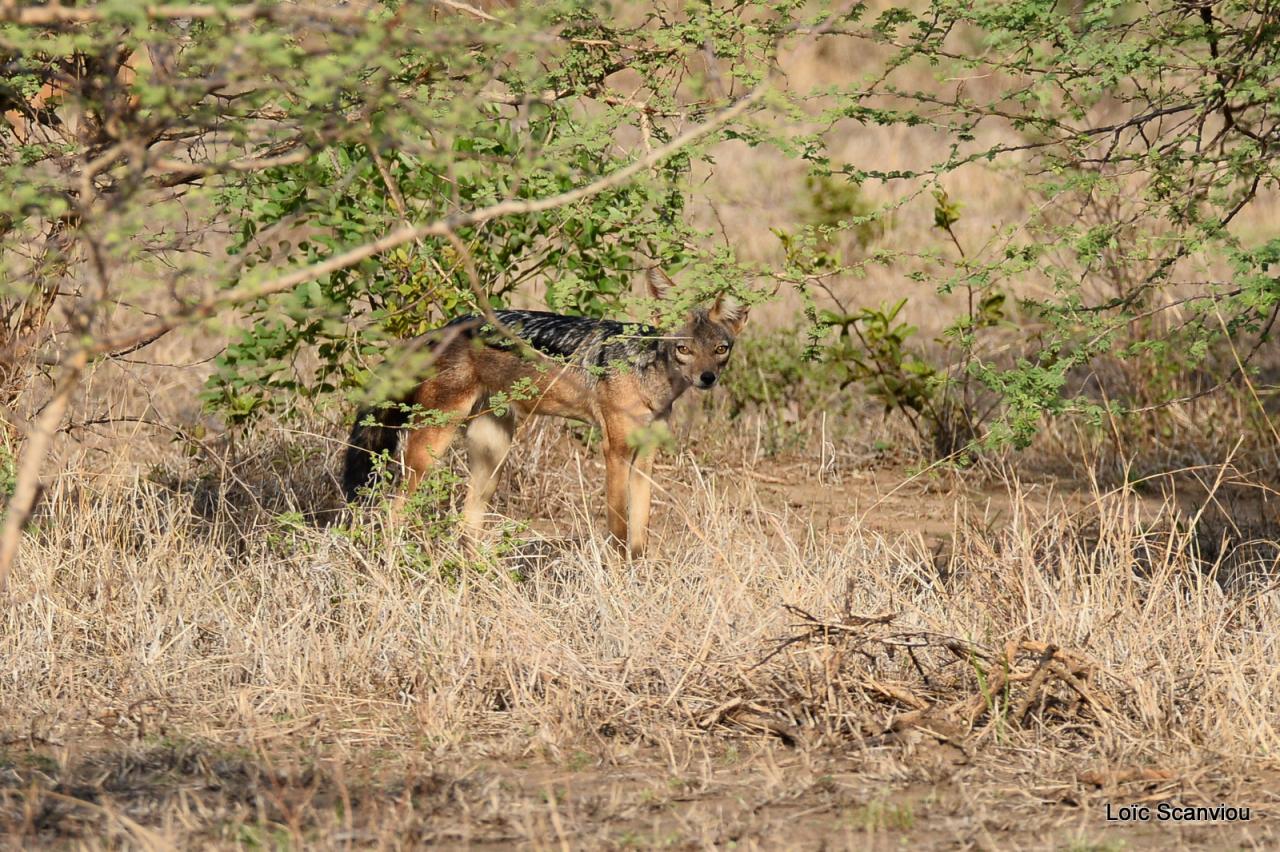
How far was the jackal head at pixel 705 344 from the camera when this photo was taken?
8508mm

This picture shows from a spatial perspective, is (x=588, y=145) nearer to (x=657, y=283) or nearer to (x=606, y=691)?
(x=606, y=691)

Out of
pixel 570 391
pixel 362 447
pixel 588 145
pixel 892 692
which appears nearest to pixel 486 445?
pixel 570 391

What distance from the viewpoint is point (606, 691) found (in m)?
5.40

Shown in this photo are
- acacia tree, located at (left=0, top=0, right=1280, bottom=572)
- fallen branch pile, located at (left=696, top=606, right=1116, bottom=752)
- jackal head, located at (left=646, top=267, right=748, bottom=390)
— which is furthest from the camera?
jackal head, located at (left=646, top=267, right=748, bottom=390)

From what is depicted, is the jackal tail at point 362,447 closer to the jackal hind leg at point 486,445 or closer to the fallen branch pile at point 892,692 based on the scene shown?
the jackal hind leg at point 486,445

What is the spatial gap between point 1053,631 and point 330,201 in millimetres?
3459

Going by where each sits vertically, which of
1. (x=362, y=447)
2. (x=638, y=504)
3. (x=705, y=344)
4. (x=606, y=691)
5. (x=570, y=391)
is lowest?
(x=606, y=691)

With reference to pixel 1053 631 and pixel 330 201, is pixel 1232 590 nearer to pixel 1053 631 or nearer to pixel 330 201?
pixel 1053 631

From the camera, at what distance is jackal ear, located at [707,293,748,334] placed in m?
8.70

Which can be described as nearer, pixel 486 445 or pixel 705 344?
pixel 705 344

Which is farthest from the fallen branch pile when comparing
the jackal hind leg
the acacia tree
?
the jackal hind leg

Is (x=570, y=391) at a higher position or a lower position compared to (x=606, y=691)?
higher

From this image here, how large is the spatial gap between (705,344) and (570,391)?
0.76 m

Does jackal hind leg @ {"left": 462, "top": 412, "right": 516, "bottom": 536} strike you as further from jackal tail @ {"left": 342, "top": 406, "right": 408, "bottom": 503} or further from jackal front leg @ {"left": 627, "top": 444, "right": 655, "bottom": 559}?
jackal front leg @ {"left": 627, "top": 444, "right": 655, "bottom": 559}
